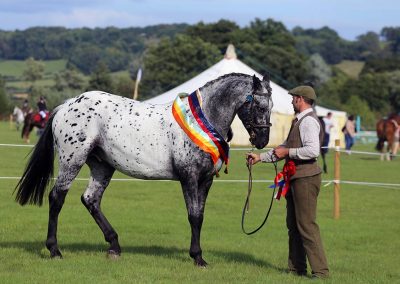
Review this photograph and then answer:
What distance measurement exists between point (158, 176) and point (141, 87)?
71121 mm

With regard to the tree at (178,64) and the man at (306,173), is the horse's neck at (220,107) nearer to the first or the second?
the man at (306,173)

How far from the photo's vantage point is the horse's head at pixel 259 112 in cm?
840

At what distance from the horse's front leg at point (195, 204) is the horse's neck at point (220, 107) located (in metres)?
0.64

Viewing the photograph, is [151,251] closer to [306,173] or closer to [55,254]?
[55,254]

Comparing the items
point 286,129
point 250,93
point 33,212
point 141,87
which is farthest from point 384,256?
point 141,87

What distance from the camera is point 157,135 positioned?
28.6ft

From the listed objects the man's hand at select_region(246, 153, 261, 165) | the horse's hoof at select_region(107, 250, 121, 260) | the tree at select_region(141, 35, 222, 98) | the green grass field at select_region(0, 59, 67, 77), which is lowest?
the horse's hoof at select_region(107, 250, 121, 260)

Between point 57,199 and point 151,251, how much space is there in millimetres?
1557

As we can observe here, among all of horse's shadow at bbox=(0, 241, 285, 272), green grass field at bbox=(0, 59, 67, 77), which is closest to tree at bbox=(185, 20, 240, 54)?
horse's shadow at bbox=(0, 241, 285, 272)

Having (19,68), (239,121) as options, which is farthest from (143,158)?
(19,68)

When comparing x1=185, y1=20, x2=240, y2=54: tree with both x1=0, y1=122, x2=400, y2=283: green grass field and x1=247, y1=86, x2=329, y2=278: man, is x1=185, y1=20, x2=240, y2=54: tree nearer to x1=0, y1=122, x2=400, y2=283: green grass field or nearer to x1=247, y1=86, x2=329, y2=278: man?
x1=0, y1=122, x2=400, y2=283: green grass field

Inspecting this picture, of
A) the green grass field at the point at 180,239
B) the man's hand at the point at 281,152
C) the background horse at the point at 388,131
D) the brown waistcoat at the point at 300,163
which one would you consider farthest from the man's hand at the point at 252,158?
the background horse at the point at 388,131

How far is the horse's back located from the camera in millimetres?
8719

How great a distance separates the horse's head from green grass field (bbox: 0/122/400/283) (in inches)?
59.6
